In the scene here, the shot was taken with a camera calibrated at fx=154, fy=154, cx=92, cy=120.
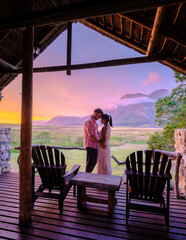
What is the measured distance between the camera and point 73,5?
1.85 metres

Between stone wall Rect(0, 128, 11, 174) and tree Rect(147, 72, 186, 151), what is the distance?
6961mm

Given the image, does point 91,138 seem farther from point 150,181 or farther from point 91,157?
point 150,181

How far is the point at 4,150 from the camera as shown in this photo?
188 inches

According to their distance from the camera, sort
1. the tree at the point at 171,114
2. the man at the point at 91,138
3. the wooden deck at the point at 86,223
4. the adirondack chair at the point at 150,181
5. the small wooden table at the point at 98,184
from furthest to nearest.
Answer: the tree at the point at 171,114, the man at the point at 91,138, the small wooden table at the point at 98,184, the adirondack chair at the point at 150,181, the wooden deck at the point at 86,223

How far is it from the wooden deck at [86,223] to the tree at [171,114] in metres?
5.39

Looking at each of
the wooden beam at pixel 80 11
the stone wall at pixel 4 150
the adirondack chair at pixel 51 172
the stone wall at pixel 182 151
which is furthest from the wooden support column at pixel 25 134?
the stone wall at pixel 182 151

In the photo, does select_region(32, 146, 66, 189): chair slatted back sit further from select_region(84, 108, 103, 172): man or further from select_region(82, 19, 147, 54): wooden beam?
select_region(82, 19, 147, 54): wooden beam

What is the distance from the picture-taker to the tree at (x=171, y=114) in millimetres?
7332

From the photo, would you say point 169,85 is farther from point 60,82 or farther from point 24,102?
point 24,102

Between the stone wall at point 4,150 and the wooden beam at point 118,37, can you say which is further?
the stone wall at point 4,150

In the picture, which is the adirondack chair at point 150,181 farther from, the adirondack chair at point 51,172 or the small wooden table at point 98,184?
the adirondack chair at point 51,172

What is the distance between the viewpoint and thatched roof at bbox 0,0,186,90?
177 cm

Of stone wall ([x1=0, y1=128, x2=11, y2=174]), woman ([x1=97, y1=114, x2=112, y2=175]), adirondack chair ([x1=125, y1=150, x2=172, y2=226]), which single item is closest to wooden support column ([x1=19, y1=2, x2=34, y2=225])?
adirondack chair ([x1=125, y1=150, x2=172, y2=226])

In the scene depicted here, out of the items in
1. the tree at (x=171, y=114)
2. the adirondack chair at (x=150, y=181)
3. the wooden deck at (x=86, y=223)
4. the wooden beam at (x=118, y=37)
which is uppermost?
the wooden beam at (x=118, y=37)
